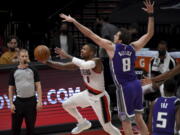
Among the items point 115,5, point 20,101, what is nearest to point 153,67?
point 20,101

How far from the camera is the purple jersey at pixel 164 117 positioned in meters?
7.66

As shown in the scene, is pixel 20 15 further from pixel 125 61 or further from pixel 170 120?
pixel 170 120

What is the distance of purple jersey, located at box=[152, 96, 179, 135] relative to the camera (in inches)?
302

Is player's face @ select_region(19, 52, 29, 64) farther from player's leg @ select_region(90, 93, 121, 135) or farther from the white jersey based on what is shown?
player's leg @ select_region(90, 93, 121, 135)

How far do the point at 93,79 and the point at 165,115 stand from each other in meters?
2.79

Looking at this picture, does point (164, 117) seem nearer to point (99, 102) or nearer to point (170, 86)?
point (170, 86)

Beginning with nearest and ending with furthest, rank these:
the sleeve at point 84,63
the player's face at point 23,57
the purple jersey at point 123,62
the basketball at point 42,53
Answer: the sleeve at point 84,63 < the basketball at point 42,53 < the purple jersey at point 123,62 < the player's face at point 23,57

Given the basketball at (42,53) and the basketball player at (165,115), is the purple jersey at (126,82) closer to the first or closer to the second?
the basketball at (42,53)

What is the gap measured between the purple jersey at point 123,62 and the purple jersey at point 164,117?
229 centimetres

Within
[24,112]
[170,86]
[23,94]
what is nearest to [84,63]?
[23,94]

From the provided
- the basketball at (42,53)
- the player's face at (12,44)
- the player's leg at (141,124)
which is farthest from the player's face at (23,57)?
the player's face at (12,44)

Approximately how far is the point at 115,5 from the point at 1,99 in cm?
769

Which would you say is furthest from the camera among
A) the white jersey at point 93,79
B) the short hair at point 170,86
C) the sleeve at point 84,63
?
the white jersey at point 93,79

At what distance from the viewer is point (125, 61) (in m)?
10.0
